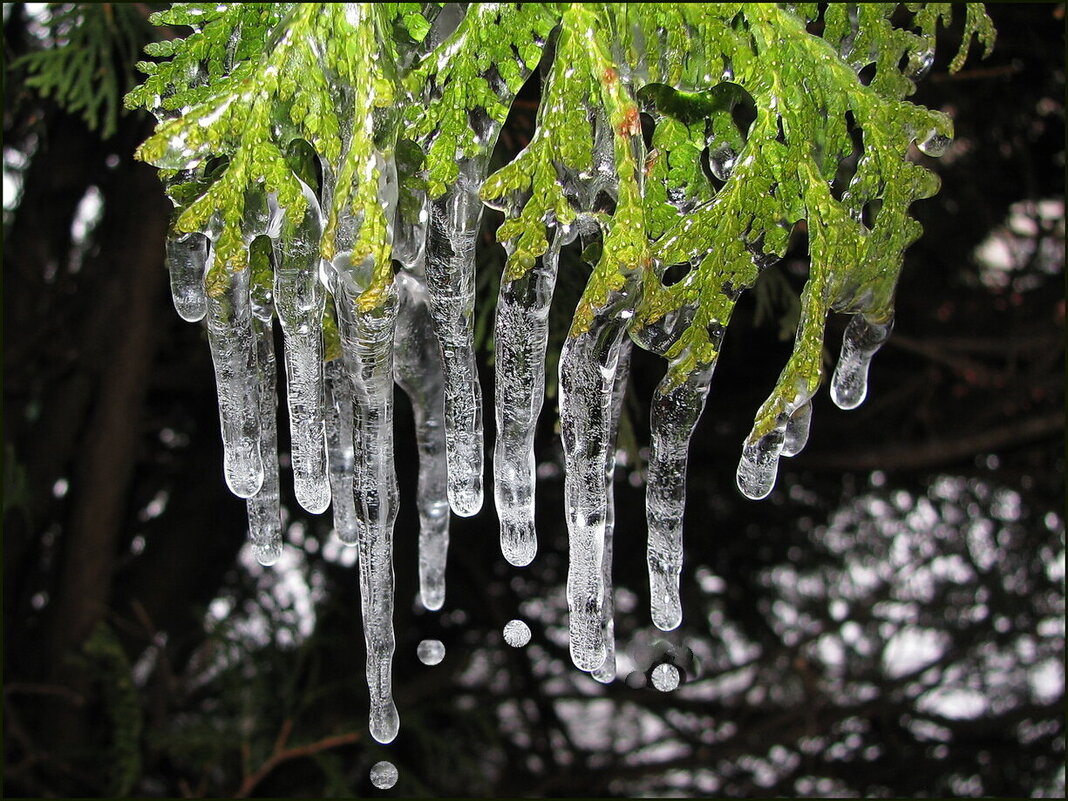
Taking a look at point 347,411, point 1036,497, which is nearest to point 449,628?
point 1036,497

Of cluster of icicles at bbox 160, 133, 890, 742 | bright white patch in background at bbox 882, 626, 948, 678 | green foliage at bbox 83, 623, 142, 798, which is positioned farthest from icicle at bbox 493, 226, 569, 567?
bright white patch in background at bbox 882, 626, 948, 678

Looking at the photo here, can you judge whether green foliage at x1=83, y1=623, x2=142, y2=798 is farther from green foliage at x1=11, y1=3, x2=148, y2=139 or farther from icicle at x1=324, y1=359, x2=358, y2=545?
icicle at x1=324, y1=359, x2=358, y2=545

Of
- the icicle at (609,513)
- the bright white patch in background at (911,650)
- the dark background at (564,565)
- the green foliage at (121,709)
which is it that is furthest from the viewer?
the bright white patch in background at (911,650)

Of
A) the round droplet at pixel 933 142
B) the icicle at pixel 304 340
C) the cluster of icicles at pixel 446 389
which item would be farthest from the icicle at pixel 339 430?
the round droplet at pixel 933 142

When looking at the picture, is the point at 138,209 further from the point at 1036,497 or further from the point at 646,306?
the point at 1036,497

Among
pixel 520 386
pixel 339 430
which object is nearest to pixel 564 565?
pixel 339 430

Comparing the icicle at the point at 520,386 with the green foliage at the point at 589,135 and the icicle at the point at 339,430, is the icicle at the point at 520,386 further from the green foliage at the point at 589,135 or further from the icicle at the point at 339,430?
the icicle at the point at 339,430

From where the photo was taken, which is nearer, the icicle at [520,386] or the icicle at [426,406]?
the icicle at [520,386]
